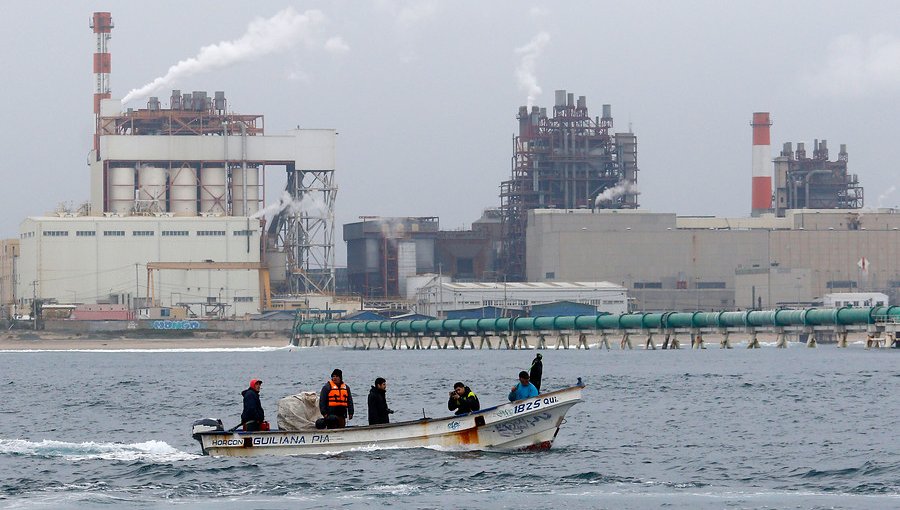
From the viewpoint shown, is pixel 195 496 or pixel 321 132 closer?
pixel 195 496

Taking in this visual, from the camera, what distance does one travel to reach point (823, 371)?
85.1 meters

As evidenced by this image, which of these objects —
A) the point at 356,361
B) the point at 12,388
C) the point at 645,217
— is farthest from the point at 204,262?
the point at 12,388

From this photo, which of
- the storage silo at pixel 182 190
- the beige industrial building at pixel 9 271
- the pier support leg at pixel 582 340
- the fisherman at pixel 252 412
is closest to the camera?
the fisherman at pixel 252 412

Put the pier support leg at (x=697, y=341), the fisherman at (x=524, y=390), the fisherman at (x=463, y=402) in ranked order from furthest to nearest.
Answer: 1. the pier support leg at (x=697, y=341)
2. the fisherman at (x=463, y=402)
3. the fisherman at (x=524, y=390)

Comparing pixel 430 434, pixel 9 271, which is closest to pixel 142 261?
pixel 9 271

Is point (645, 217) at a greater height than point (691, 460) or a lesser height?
greater

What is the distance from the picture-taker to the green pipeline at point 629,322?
12512 cm

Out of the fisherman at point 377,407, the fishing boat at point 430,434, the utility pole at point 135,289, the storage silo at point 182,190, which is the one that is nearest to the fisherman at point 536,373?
the fishing boat at point 430,434

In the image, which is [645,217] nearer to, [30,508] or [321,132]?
[321,132]

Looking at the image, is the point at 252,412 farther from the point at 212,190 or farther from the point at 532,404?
the point at 212,190

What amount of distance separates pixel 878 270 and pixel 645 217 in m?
27.3

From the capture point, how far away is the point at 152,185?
640ft

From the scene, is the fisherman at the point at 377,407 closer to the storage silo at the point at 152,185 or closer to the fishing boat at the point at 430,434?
the fishing boat at the point at 430,434

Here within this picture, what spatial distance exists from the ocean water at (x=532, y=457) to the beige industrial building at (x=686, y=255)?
4476 inches
